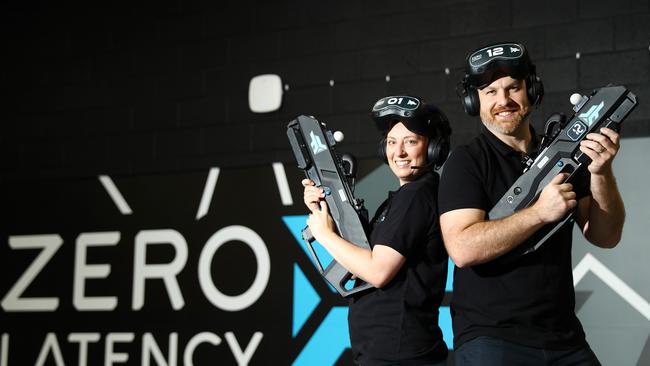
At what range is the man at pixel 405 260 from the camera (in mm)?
2002

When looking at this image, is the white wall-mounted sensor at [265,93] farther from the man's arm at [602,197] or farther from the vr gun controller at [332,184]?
the man's arm at [602,197]

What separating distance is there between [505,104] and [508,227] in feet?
1.00

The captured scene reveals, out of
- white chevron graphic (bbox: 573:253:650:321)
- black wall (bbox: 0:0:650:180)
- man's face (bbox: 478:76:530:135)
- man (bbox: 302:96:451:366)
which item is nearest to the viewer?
man's face (bbox: 478:76:530:135)

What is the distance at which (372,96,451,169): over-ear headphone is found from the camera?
216cm

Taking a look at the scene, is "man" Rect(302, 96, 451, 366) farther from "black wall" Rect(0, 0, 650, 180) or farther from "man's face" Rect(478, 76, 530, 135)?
"black wall" Rect(0, 0, 650, 180)

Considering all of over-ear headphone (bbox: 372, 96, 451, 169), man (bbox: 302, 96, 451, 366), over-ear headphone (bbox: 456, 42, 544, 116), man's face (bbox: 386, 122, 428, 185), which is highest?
over-ear headphone (bbox: 456, 42, 544, 116)

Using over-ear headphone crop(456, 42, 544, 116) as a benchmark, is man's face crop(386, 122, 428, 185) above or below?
below

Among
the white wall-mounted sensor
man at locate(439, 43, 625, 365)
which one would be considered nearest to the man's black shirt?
man at locate(439, 43, 625, 365)

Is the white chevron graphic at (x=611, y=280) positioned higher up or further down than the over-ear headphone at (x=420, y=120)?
further down

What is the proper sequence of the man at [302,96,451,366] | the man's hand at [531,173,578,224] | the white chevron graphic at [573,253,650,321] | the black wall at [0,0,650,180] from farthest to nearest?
the black wall at [0,0,650,180]
the white chevron graphic at [573,253,650,321]
the man at [302,96,451,366]
the man's hand at [531,173,578,224]

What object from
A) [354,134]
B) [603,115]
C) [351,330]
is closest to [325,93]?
[354,134]

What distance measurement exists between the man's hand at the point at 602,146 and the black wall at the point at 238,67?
1599mm

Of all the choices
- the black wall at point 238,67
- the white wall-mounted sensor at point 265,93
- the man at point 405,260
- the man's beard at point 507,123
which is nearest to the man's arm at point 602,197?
the man's beard at point 507,123

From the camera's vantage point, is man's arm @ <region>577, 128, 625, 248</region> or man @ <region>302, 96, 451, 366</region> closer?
man's arm @ <region>577, 128, 625, 248</region>
